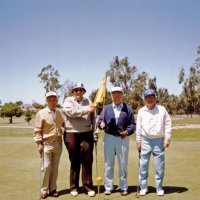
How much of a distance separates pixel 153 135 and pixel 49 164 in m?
2.23

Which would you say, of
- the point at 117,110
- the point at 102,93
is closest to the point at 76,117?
the point at 102,93

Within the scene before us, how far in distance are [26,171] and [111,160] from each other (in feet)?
11.6

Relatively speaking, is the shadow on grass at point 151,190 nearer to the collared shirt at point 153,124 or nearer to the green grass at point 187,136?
the collared shirt at point 153,124

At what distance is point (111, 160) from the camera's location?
21.7ft

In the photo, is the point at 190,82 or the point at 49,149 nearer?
the point at 49,149

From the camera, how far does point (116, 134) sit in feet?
21.4

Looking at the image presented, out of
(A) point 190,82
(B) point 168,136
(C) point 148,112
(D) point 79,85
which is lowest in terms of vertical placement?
(B) point 168,136

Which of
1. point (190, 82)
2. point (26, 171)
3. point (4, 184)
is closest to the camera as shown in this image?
point (4, 184)

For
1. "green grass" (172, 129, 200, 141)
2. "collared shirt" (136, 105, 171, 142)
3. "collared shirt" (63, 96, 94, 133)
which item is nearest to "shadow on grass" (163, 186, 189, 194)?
"collared shirt" (136, 105, 171, 142)

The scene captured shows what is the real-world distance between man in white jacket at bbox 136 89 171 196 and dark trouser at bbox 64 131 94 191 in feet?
3.51

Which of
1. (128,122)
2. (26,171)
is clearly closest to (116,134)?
(128,122)

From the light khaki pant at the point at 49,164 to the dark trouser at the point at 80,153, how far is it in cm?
26

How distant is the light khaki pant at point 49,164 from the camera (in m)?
6.50

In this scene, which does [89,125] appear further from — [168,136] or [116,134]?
[168,136]
